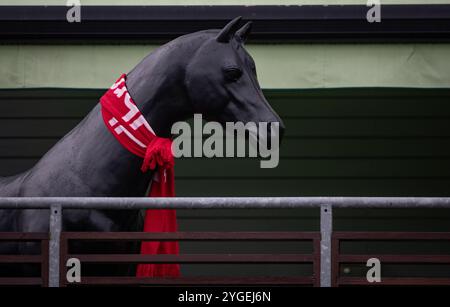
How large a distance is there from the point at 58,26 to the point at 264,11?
188 cm

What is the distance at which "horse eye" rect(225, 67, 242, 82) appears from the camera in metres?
5.35

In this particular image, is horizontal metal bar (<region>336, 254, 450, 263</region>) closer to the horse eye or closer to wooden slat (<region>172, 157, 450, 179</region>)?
the horse eye

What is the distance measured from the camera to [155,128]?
5387mm

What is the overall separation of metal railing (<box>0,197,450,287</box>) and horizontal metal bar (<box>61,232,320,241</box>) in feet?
0.26

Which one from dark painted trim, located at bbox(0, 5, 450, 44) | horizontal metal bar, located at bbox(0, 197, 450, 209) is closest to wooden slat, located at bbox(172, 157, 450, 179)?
dark painted trim, located at bbox(0, 5, 450, 44)

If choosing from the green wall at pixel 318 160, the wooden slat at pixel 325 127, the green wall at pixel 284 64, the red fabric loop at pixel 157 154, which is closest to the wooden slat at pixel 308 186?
the green wall at pixel 318 160

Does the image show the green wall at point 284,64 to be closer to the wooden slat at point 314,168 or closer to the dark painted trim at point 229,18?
the dark painted trim at point 229,18

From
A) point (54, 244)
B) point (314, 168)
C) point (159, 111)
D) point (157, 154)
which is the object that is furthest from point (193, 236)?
point (314, 168)

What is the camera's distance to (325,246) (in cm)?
487

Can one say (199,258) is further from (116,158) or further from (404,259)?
(404,259)

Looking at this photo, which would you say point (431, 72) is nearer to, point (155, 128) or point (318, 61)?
point (318, 61)

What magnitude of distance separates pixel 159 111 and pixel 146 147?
23cm

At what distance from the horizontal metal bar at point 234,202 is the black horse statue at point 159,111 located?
1.36ft
